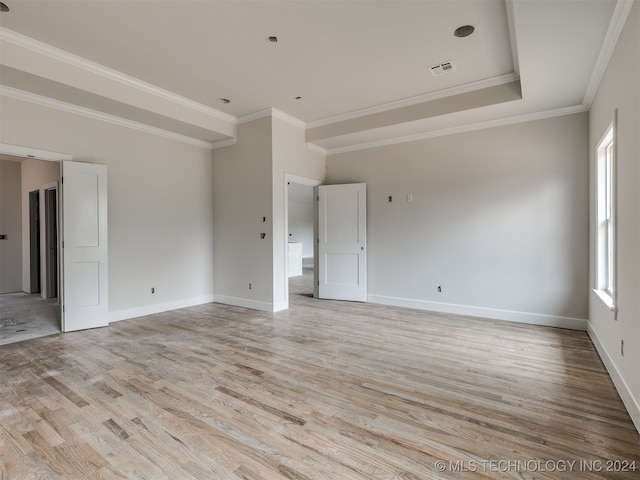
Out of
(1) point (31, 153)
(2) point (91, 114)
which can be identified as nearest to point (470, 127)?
(2) point (91, 114)

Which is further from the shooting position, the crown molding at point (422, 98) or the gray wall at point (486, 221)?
the gray wall at point (486, 221)

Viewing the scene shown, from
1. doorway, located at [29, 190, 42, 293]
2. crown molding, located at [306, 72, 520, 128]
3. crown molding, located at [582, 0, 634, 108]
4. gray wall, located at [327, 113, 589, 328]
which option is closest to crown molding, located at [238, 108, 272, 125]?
crown molding, located at [306, 72, 520, 128]

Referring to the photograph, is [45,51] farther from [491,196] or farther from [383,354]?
[491,196]

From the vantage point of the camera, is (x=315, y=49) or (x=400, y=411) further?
(x=315, y=49)

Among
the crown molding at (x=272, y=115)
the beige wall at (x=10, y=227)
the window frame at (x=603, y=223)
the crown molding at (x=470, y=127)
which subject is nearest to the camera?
the window frame at (x=603, y=223)

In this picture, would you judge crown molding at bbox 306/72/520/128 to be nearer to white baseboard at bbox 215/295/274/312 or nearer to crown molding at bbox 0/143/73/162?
white baseboard at bbox 215/295/274/312

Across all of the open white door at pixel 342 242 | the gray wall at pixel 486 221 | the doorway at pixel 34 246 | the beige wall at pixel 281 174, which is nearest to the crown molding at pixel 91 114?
the beige wall at pixel 281 174

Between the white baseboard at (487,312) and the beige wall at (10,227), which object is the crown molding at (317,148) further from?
the beige wall at (10,227)

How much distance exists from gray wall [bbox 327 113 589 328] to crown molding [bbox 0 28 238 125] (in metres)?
2.81

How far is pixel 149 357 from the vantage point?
10.9 ft

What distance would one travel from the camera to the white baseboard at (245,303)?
5238mm

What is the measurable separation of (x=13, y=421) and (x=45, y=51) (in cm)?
345

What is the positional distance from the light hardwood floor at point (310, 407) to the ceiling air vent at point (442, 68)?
3105 mm

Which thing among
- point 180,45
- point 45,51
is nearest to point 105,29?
point 180,45
